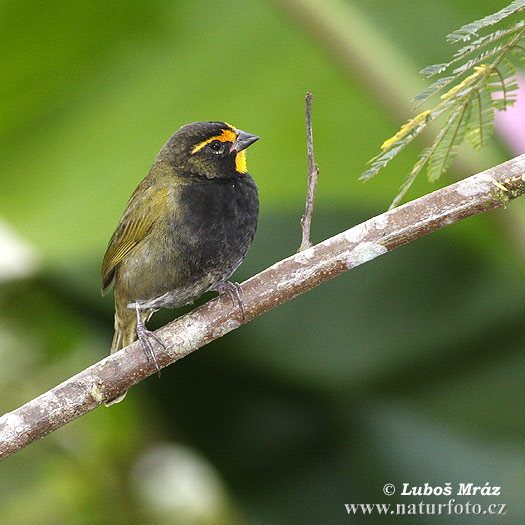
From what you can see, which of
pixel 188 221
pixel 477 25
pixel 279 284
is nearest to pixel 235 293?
pixel 279 284

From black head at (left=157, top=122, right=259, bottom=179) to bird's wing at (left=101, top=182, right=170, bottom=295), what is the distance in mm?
136

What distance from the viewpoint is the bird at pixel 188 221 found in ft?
9.62

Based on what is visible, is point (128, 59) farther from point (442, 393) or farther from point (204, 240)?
point (442, 393)

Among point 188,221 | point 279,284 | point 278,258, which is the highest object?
point 278,258

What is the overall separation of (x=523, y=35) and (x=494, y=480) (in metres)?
2.08

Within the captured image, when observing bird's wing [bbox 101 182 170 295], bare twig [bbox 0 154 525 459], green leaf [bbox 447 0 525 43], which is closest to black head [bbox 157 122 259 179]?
bird's wing [bbox 101 182 170 295]

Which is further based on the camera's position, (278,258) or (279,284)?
(278,258)

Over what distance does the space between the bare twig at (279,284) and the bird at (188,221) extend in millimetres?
417

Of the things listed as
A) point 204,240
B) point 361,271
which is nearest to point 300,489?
point 361,271

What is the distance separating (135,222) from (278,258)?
0.88m

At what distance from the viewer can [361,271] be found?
3.68m

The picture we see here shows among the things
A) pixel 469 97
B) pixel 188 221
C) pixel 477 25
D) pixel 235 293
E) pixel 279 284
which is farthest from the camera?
pixel 188 221

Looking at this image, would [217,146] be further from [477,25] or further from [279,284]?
[477,25]

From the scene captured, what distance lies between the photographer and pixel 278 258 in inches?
147
